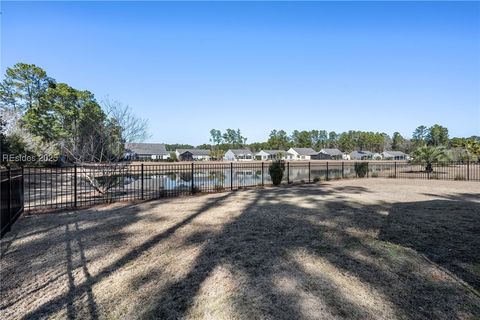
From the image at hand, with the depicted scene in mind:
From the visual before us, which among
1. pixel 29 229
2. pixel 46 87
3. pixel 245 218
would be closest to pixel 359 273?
pixel 245 218

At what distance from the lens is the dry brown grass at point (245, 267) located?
2.78 metres

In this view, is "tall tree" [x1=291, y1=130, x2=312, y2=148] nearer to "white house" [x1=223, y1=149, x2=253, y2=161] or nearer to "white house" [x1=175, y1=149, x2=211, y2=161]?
"white house" [x1=223, y1=149, x2=253, y2=161]

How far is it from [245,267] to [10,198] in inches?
230

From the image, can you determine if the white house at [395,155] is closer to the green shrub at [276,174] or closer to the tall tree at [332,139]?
the tall tree at [332,139]

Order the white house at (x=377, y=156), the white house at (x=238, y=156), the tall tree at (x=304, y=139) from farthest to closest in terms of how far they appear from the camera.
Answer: the tall tree at (x=304, y=139), the white house at (x=238, y=156), the white house at (x=377, y=156)

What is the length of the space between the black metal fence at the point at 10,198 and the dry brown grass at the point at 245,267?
0.29 m

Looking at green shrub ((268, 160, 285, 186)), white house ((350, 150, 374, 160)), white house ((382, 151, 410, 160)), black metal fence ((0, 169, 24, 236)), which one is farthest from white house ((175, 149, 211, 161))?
black metal fence ((0, 169, 24, 236))

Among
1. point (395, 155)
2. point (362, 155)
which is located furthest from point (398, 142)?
point (362, 155)

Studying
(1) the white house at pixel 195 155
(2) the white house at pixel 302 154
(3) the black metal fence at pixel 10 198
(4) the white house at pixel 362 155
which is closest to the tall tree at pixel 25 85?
(3) the black metal fence at pixel 10 198

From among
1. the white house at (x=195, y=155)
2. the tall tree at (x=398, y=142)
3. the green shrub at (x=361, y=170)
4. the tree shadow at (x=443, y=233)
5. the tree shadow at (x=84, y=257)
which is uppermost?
the tall tree at (x=398, y=142)

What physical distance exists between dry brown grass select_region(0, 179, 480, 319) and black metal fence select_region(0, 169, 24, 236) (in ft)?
0.95

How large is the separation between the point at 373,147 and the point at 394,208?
4333 inches

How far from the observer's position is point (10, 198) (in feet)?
19.9

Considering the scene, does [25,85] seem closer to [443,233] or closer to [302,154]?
[443,233]
